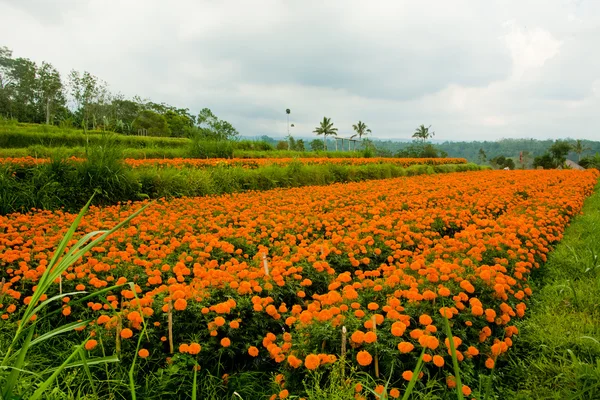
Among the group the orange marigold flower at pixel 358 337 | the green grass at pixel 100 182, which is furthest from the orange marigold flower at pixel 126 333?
the green grass at pixel 100 182

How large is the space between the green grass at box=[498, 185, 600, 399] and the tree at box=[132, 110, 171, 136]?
40.4 meters

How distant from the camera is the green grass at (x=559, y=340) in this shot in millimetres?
2023

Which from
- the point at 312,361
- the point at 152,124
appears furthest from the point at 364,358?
the point at 152,124

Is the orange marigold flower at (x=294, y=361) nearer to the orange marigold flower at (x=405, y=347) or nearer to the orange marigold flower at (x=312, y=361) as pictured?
the orange marigold flower at (x=312, y=361)

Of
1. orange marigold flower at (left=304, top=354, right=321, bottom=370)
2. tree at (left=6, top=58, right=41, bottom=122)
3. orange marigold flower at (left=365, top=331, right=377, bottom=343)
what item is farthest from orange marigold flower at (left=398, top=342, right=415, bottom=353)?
tree at (left=6, top=58, right=41, bottom=122)

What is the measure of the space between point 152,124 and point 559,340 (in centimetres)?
4196

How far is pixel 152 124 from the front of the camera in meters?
39.1

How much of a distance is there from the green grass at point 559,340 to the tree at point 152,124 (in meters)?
40.4

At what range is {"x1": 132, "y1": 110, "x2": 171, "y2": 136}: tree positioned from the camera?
Result: 126ft

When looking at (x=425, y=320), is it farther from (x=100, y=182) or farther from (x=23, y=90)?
(x=23, y=90)

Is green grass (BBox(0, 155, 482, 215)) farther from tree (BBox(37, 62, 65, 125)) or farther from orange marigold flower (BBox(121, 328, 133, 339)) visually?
tree (BBox(37, 62, 65, 125))

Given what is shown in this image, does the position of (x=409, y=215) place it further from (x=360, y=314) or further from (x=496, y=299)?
(x=360, y=314)

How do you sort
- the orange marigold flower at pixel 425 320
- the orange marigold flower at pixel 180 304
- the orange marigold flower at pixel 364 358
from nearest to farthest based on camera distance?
the orange marigold flower at pixel 364 358
the orange marigold flower at pixel 425 320
the orange marigold flower at pixel 180 304

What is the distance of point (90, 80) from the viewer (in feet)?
113
